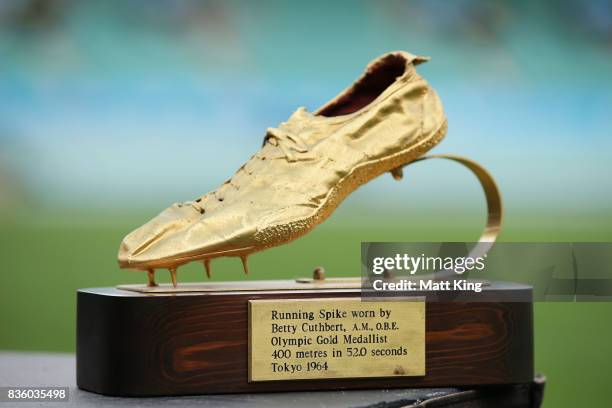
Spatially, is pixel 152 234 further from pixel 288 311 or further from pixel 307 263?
pixel 307 263

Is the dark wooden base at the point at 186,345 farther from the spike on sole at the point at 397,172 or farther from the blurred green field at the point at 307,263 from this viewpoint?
the blurred green field at the point at 307,263

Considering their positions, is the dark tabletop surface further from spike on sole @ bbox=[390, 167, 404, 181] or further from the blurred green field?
the blurred green field

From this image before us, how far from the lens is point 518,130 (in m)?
2.73

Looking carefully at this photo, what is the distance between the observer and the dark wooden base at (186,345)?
1468 mm

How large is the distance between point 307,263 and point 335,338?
1.22 m

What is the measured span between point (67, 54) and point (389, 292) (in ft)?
4.99

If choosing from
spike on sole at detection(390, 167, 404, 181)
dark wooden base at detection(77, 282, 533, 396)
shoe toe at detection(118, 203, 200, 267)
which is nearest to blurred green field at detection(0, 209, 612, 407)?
spike on sole at detection(390, 167, 404, 181)

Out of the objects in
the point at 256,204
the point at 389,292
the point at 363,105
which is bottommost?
the point at 389,292

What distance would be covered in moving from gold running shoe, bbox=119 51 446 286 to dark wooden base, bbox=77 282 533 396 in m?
0.06

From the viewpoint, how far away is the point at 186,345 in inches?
58.6

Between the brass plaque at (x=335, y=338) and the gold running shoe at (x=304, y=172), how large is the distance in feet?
0.40

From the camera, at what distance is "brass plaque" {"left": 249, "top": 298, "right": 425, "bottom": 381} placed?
1.51 meters

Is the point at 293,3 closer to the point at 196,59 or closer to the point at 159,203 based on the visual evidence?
the point at 196,59

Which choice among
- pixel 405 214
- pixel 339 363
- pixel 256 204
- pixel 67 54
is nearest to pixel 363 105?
pixel 256 204
